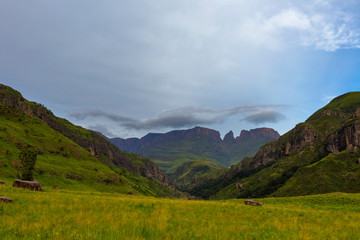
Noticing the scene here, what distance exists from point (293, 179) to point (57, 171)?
210m

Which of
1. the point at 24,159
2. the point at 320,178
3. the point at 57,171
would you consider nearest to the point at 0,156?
the point at 57,171

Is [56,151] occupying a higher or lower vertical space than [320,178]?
higher

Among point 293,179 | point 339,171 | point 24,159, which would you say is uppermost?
point 24,159

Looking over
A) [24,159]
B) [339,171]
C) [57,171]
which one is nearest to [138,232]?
[24,159]

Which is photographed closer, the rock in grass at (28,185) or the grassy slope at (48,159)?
the rock in grass at (28,185)

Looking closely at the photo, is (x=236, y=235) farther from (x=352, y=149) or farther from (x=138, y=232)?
(x=352, y=149)

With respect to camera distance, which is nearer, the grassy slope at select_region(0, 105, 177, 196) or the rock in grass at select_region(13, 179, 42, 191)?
the rock in grass at select_region(13, 179, 42, 191)

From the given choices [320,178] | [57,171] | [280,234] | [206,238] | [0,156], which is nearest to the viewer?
[206,238]

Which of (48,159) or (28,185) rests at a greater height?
(28,185)

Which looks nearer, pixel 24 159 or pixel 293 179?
pixel 24 159

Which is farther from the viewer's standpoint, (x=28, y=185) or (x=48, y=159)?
(x=48, y=159)

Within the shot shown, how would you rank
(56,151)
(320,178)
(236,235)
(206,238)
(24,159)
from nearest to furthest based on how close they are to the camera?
(206,238), (236,235), (24,159), (56,151), (320,178)

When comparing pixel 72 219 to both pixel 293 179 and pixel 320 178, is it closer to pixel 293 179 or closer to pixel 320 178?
pixel 320 178

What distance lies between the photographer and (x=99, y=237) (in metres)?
6.41
